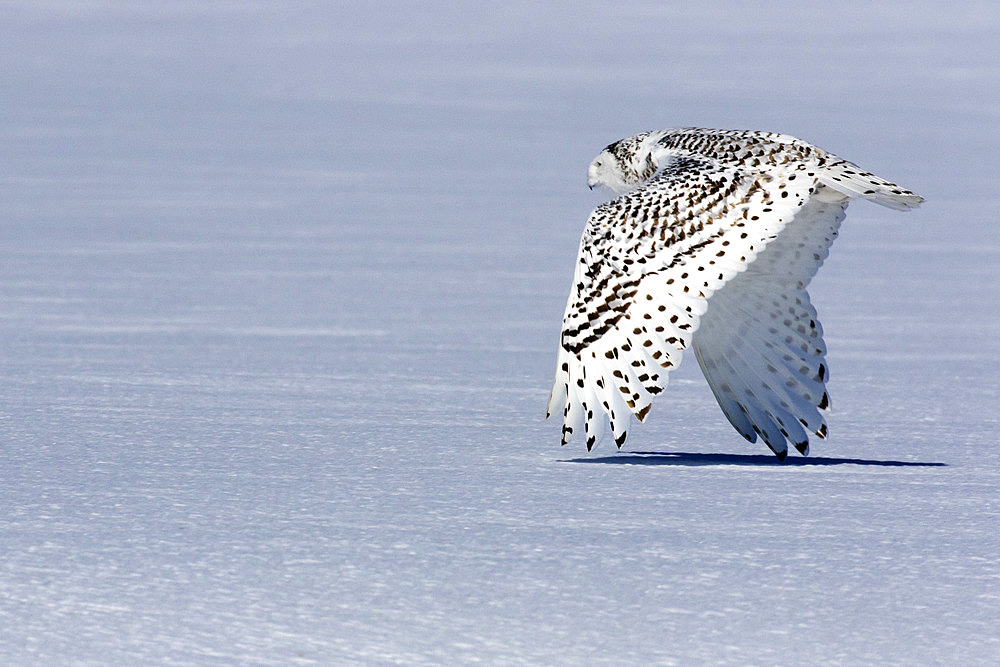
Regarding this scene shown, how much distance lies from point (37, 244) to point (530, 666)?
27.0 feet

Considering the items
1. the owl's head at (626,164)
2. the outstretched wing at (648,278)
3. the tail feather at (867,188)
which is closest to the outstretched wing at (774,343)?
the tail feather at (867,188)

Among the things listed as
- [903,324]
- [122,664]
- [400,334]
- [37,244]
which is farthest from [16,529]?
A: [37,244]

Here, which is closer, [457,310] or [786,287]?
[786,287]

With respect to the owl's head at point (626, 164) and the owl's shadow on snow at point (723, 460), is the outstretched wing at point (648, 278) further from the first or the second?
the owl's head at point (626, 164)

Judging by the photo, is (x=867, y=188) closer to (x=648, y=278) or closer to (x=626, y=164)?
(x=648, y=278)

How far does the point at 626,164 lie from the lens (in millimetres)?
6629

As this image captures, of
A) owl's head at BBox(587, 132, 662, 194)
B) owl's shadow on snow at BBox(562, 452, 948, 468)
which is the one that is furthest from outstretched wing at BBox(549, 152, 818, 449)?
owl's head at BBox(587, 132, 662, 194)

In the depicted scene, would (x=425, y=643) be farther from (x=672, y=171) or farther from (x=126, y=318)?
(x=126, y=318)

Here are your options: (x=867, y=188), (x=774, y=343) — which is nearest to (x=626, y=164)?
(x=774, y=343)

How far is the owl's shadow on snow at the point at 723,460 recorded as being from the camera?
18.8 feet

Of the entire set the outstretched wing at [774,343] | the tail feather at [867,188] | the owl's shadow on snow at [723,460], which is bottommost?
the owl's shadow on snow at [723,460]

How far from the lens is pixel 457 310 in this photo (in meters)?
8.95

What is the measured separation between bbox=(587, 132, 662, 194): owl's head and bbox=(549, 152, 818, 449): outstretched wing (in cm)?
78

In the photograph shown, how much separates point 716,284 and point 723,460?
638mm
